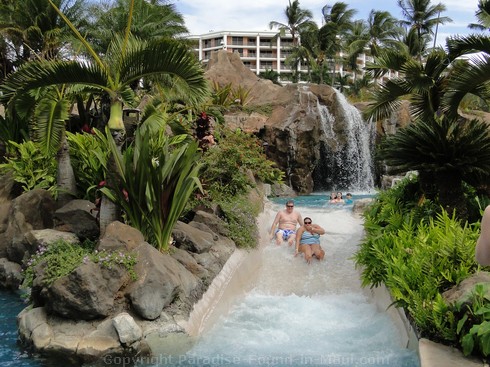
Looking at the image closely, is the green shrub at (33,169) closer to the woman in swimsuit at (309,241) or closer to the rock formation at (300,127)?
the woman in swimsuit at (309,241)

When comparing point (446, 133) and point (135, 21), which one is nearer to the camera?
point (446, 133)

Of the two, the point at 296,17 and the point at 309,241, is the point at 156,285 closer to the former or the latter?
the point at 309,241

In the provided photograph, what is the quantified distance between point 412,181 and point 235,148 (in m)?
3.49

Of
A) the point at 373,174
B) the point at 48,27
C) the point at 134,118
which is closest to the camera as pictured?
the point at 134,118

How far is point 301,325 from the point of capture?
6145 mm

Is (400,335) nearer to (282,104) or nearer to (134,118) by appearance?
(134,118)

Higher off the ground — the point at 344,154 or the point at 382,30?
the point at 382,30

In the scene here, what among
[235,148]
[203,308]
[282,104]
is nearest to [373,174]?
[282,104]

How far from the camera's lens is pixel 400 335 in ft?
17.8

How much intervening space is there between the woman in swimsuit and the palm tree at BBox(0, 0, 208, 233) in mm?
3467

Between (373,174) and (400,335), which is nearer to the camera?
(400,335)

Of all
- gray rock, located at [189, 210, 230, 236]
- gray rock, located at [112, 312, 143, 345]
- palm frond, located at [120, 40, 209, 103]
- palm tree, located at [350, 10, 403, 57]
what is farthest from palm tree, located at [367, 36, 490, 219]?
palm tree, located at [350, 10, 403, 57]

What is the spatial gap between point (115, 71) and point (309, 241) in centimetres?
447

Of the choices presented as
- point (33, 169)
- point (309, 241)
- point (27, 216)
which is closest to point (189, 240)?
point (309, 241)
